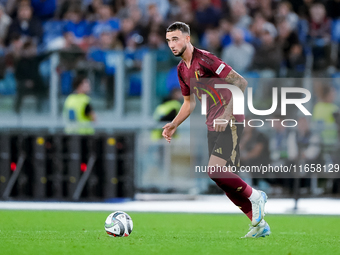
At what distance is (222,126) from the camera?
734 cm

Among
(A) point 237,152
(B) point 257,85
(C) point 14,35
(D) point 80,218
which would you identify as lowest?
(D) point 80,218

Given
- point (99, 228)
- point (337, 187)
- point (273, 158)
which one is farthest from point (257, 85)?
point (99, 228)

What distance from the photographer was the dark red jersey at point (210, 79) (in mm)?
7539

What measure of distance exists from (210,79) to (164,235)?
2.04 m

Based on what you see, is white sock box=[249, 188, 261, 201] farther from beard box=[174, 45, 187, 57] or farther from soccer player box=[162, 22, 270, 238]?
beard box=[174, 45, 187, 57]

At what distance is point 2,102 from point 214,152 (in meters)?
8.33

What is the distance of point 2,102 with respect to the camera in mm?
14516

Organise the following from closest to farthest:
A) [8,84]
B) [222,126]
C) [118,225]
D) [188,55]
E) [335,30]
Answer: [222,126]
[118,225]
[188,55]
[8,84]
[335,30]

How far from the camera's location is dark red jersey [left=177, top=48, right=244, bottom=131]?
7.54 meters

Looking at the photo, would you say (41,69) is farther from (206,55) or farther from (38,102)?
(206,55)

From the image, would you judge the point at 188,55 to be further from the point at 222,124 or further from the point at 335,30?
the point at 335,30

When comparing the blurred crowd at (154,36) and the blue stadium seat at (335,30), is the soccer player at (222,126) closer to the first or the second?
the blurred crowd at (154,36)

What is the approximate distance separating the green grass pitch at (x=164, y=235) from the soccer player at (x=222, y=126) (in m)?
0.43

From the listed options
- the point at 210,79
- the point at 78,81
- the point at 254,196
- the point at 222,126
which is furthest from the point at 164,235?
the point at 78,81
